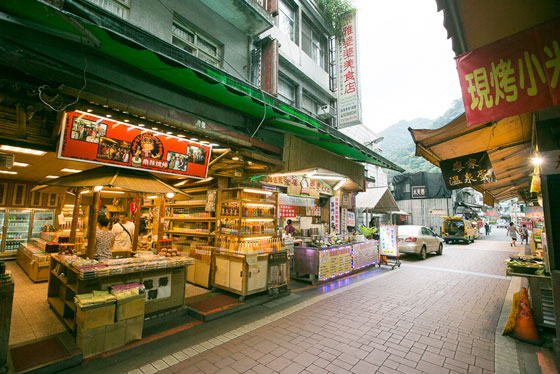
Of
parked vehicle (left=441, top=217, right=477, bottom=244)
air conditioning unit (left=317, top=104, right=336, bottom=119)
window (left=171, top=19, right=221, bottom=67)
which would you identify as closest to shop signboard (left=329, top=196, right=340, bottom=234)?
air conditioning unit (left=317, top=104, right=336, bottom=119)

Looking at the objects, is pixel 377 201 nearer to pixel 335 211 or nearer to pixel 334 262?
pixel 335 211

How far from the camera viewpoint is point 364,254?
10.3 meters

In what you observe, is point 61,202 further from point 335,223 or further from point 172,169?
point 335,223

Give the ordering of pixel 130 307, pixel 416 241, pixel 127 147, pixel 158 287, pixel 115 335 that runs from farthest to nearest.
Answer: pixel 416 241, pixel 158 287, pixel 127 147, pixel 130 307, pixel 115 335

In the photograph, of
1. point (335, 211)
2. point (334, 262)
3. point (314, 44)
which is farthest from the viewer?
point (335, 211)

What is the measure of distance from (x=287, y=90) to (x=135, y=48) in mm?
9727

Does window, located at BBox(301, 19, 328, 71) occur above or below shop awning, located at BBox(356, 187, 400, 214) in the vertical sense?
above

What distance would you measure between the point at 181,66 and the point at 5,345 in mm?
4305

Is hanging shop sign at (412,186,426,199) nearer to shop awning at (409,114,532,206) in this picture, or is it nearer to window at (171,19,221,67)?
shop awning at (409,114,532,206)

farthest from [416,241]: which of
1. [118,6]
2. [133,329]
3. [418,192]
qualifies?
[418,192]

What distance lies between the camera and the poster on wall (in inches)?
195

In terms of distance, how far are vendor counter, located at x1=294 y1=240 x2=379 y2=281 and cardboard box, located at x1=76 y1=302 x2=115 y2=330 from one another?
5689 millimetres

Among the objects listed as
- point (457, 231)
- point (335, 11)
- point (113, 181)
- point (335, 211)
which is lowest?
point (457, 231)

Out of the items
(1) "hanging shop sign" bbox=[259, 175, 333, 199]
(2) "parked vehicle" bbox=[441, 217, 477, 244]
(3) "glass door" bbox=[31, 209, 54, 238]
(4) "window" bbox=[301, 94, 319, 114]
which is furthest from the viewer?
Answer: (2) "parked vehicle" bbox=[441, 217, 477, 244]
